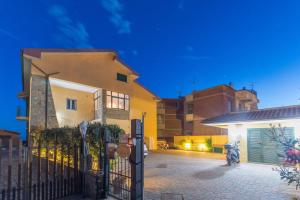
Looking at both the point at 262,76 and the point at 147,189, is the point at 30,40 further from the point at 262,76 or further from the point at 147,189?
the point at 147,189

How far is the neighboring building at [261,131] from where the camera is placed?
11.5m

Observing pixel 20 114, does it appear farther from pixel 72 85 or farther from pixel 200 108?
pixel 200 108

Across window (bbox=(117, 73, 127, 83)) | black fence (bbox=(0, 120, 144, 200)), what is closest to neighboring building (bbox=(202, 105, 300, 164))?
black fence (bbox=(0, 120, 144, 200))

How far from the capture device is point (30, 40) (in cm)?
6241

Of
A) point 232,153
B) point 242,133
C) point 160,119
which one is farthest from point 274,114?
point 160,119

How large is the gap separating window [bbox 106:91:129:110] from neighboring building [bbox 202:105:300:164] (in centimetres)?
1116

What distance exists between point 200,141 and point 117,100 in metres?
12.1

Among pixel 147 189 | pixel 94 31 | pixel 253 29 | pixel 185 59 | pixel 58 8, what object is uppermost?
pixel 58 8

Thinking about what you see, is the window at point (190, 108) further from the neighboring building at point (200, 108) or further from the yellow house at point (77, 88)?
the yellow house at point (77, 88)

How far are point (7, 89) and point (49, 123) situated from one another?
254 feet

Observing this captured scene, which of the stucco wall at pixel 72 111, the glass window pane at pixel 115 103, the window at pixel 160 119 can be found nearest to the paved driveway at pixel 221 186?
the stucco wall at pixel 72 111

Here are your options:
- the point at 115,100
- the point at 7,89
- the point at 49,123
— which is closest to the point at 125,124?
the point at 115,100

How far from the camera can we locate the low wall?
23.0 m

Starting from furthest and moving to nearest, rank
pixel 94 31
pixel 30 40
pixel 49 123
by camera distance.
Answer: pixel 30 40 < pixel 94 31 < pixel 49 123
